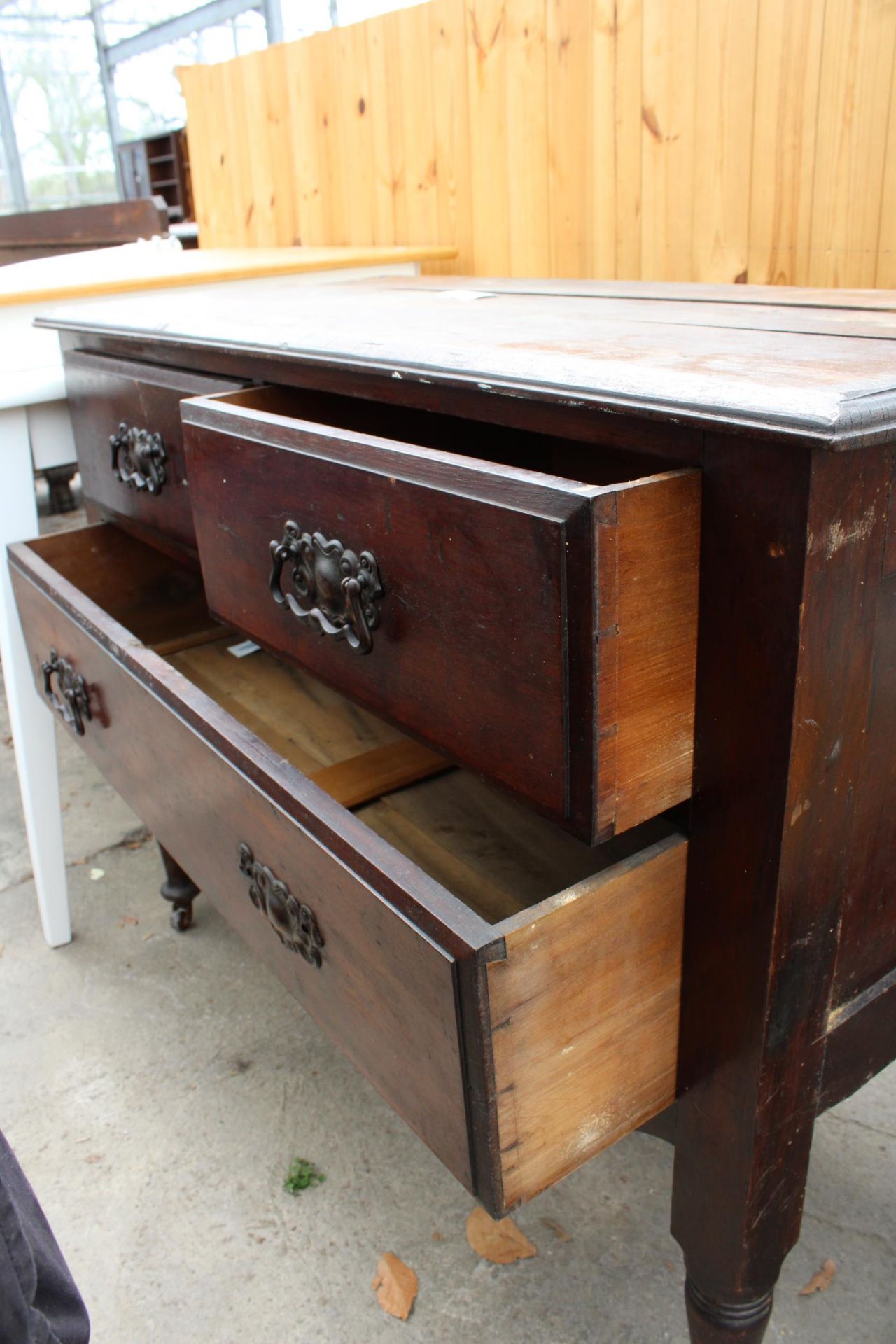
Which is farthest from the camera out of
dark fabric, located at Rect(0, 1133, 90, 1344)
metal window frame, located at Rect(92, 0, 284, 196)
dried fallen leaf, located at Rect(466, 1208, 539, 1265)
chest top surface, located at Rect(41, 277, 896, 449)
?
metal window frame, located at Rect(92, 0, 284, 196)

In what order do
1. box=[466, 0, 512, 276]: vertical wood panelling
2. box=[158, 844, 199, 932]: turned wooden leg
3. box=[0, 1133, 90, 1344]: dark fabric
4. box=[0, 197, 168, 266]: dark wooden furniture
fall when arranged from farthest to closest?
box=[0, 197, 168, 266]: dark wooden furniture < box=[158, 844, 199, 932]: turned wooden leg < box=[466, 0, 512, 276]: vertical wood panelling < box=[0, 1133, 90, 1344]: dark fabric

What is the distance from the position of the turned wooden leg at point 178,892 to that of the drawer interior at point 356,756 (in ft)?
1.02

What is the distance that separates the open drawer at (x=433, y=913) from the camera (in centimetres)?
56

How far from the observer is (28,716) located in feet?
4.54

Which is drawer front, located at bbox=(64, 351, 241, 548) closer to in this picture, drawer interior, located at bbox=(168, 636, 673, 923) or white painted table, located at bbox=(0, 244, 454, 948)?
white painted table, located at bbox=(0, 244, 454, 948)

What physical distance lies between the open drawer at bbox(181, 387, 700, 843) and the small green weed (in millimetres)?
609

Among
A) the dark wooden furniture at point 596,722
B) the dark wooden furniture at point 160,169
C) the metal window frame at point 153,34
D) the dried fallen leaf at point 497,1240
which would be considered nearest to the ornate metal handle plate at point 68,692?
the dark wooden furniture at point 596,722

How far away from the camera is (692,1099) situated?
666 mm

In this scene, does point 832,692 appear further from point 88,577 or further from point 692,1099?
point 88,577

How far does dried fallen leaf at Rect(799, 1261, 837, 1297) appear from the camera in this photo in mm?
928

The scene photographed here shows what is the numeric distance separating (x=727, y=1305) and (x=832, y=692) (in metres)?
0.44

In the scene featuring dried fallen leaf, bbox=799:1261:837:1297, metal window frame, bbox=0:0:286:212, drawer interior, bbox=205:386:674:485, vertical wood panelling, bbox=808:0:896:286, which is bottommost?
dried fallen leaf, bbox=799:1261:837:1297

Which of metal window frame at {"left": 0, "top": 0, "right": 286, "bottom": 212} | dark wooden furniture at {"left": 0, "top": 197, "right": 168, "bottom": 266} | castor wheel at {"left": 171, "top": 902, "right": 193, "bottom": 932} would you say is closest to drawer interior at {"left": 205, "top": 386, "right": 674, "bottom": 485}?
castor wheel at {"left": 171, "top": 902, "right": 193, "bottom": 932}

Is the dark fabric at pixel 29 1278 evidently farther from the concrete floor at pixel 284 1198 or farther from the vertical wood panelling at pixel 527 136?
the vertical wood panelling at pixel 527 136
